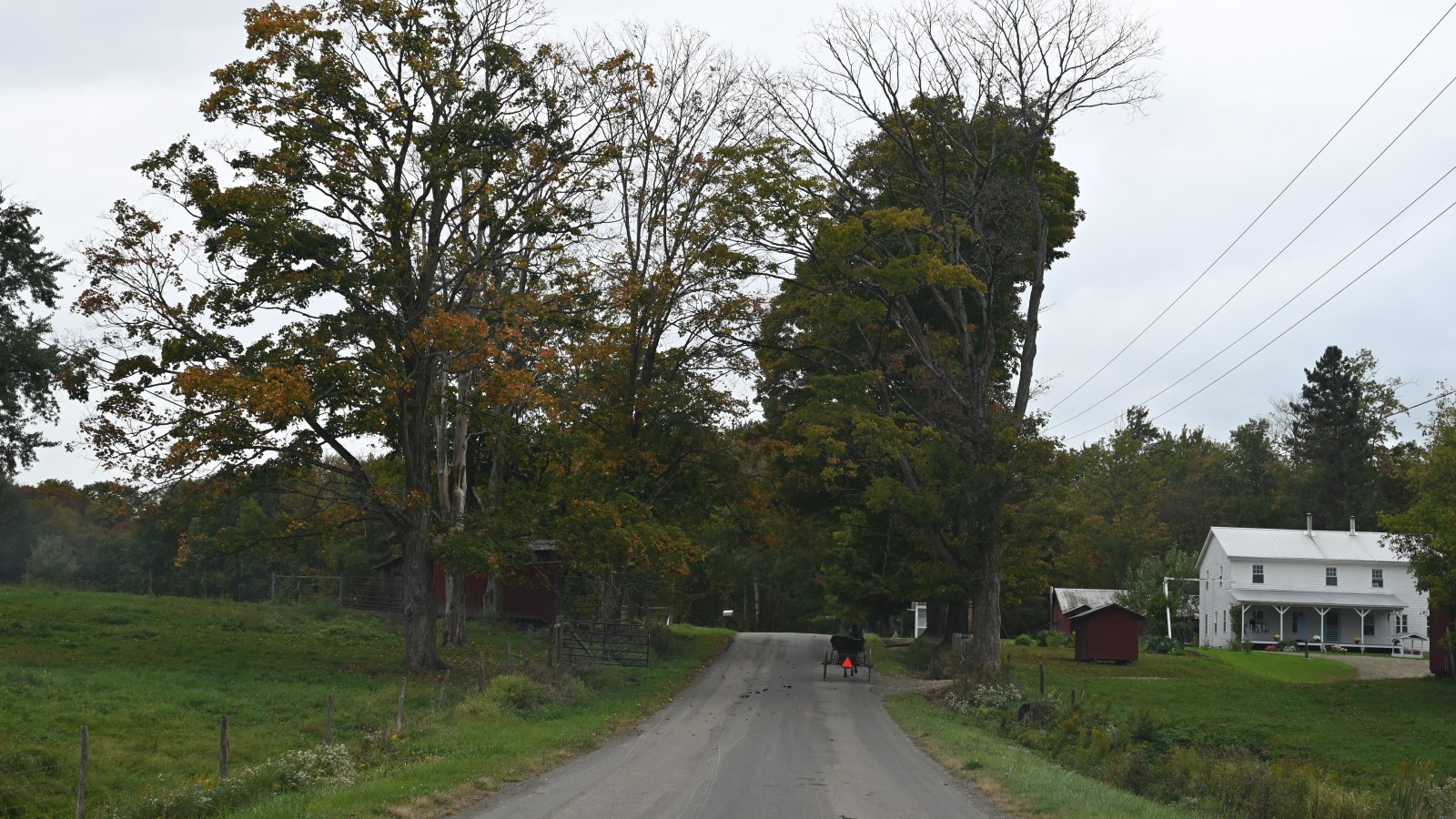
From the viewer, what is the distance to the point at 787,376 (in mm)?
42000

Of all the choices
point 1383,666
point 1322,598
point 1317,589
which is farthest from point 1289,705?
point 1317,589

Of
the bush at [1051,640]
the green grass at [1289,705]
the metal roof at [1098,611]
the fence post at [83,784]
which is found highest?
the metal roof at [1098,611]

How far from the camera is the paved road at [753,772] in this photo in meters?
13.1

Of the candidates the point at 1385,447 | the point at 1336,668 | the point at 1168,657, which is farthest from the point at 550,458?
the point at 1385,447

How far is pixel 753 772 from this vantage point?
16.1 metres

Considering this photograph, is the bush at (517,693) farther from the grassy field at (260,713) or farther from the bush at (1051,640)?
the bush at (1051,640)

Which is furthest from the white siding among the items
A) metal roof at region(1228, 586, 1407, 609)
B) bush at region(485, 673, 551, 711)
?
bush at region(485, 673, 551, 711)

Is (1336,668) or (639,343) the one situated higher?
(639,343)

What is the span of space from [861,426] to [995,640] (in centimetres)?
686

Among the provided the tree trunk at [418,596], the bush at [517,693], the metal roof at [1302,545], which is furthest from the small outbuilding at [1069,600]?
the bush at [517,693]

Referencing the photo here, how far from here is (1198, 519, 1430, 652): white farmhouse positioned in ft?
204

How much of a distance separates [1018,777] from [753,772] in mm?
3602

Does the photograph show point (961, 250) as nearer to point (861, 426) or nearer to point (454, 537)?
point (861, 426)

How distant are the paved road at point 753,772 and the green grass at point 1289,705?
315 inches
